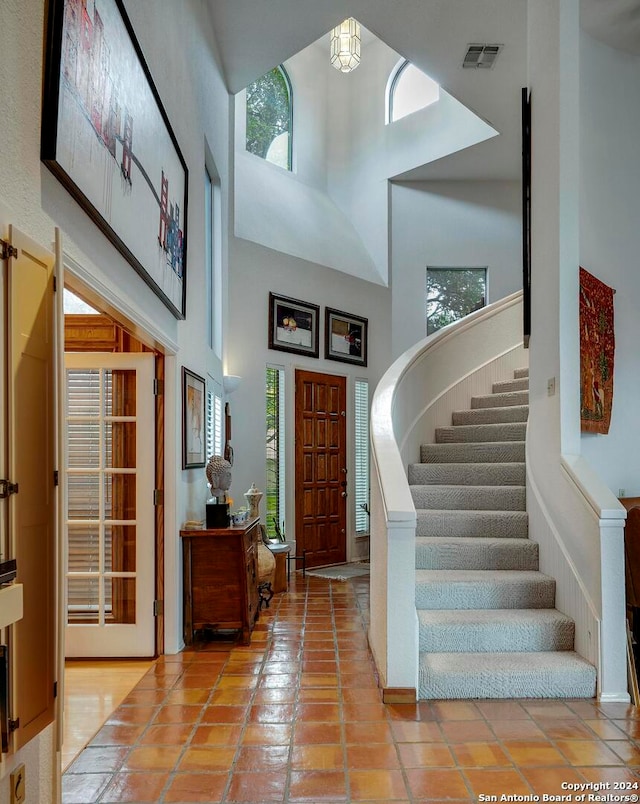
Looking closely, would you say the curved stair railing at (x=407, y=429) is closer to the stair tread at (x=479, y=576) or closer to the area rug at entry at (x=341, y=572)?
the stair tread at (x=479, y=576)

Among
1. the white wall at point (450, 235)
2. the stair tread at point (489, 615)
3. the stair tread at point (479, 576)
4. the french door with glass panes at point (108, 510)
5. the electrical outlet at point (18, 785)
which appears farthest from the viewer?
the white wall at point (450, 235)

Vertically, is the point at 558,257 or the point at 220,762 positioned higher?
the point at 558,257

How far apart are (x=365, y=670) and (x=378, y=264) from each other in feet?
19.7

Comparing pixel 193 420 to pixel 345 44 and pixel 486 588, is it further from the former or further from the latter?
pixel 345 44

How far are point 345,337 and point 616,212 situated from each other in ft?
11.9

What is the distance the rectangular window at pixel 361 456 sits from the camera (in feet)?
27.2

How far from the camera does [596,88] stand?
515 cm

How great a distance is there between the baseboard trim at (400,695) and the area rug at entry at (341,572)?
3.52 meters

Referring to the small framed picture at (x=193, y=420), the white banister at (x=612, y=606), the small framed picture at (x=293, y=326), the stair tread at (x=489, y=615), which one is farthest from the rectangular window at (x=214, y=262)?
the white banister at (x=612, y=606)

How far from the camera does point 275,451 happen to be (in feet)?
24.2

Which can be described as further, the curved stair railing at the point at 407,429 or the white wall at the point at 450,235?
the white wall at the point at 450,235

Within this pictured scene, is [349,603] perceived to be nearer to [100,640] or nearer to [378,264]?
[100,640]

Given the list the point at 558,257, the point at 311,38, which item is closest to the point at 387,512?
the point at 558,257

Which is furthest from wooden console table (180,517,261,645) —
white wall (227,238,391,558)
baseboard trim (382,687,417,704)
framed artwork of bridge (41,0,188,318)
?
white wall (227,238,391,558)
